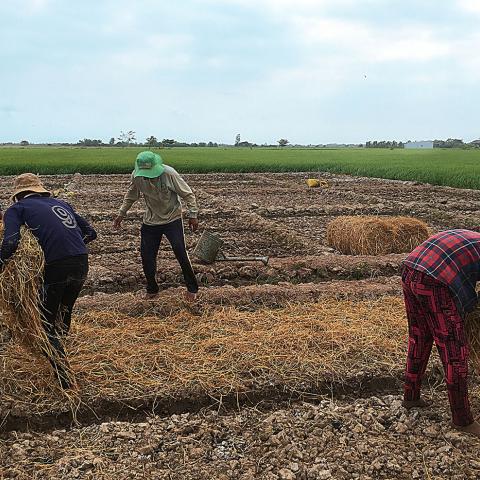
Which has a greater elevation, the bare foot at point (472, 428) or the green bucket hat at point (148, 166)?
the green bucket hat at point (148, 166)

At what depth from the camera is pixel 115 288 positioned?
22.4ft

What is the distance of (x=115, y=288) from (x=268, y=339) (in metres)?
2.83

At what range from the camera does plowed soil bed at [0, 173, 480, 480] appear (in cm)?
313

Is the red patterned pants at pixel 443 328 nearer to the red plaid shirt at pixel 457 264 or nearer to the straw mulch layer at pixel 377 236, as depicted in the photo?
the red plaid shirt at pixel 457 264

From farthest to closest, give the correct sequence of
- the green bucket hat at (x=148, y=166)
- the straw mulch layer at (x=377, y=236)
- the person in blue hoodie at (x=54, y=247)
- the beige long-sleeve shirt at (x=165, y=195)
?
the straw mulch layer at (x=377, y=236) → the beige long-sleeve shirt at (x=165, y=195) → the green bucket hat at (x=148, y=166) → the person in blue hoodie at (x=54, y=247)

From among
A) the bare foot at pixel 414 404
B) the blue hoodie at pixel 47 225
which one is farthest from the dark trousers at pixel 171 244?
the bare foot at pixel 414 404

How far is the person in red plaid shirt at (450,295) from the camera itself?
305 centimetres

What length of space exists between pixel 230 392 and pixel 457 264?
1.82m

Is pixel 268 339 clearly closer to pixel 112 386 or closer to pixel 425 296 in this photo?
pixel 112 386

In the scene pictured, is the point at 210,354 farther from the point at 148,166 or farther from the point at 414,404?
the point at 148,166

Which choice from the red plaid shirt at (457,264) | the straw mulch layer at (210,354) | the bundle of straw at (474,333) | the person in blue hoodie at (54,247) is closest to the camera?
the red plaid shirt at (457,264)

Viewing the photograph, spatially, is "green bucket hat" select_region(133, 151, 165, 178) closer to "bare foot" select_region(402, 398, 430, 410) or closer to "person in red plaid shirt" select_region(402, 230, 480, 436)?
"person in red plaid shirt" select_region(402, 230, 480, 436)

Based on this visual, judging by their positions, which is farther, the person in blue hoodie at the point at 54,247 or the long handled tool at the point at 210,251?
the long handled tool at the point at 210,251

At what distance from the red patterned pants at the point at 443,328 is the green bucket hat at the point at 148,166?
2.75 m
